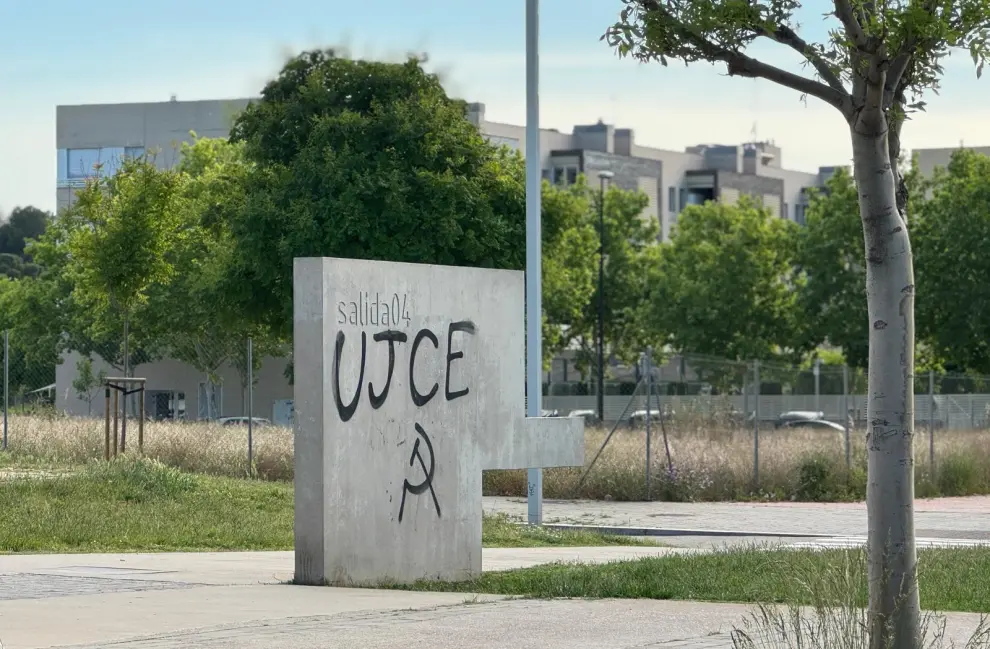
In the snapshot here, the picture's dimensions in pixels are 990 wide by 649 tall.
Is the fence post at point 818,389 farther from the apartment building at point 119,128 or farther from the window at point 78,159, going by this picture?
the window at point 78,159

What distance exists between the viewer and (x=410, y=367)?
1211 centimetres

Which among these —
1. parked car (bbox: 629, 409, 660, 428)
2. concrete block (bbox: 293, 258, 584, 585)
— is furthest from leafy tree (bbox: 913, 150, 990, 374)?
concrete block (bbox: 293, 258, 584, 585)

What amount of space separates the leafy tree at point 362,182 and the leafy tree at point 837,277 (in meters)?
22.4

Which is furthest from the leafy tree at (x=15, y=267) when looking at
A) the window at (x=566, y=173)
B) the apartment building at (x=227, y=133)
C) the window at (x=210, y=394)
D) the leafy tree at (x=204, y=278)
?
the leafy tree at (x=204, y=278)

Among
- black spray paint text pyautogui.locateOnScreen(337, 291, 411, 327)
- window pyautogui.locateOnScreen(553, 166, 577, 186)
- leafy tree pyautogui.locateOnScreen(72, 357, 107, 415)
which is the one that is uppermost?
window pyautogui.locateOnScreen(553, 166, 577, 186)

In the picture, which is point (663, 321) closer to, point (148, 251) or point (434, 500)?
point (148, 251)

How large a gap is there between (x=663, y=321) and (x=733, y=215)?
622 cm

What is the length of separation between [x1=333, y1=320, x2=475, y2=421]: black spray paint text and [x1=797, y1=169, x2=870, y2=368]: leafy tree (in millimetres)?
43683

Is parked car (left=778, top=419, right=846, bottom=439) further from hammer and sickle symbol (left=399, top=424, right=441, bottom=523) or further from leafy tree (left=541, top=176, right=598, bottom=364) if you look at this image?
leafy tree (left=541, top=176, right=598, bottom=364)

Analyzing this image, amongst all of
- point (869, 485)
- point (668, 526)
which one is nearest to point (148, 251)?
point (668, 526)

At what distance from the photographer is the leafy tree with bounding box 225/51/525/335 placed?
33656mm

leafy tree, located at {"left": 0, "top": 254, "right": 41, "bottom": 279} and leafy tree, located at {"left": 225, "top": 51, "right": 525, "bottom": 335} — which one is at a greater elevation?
leafy tree, located at {"left": 0, "top": 254, "right": 41, "bottom": 279}

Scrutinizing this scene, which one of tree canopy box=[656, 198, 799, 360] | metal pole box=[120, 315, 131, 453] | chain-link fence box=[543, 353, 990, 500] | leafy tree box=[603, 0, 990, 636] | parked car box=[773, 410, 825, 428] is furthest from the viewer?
tree canopy box=[656, 198, 799, 360]

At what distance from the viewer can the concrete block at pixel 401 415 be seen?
11.5 m
